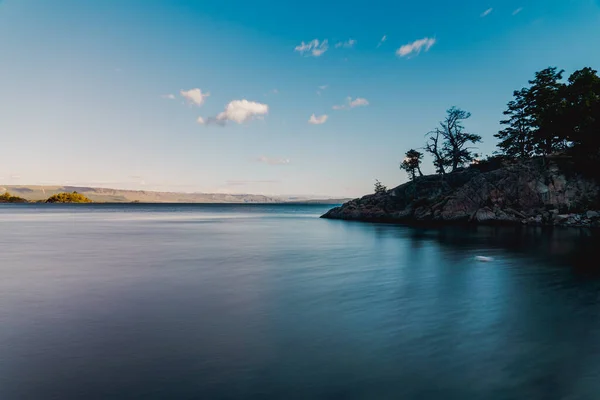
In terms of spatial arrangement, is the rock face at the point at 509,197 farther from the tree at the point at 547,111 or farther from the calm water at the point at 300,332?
the calm water at the point at 300,332

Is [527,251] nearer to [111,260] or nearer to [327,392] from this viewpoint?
[327,392]

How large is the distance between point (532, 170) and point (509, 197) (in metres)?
5.22

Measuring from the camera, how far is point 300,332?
33.8 ft

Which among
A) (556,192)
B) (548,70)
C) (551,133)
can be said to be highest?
(548,70)

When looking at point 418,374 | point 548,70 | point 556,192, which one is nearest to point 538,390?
point 418,374

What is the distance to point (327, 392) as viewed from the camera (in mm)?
6727

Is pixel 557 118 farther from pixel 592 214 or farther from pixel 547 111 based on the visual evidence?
pixel 592 214

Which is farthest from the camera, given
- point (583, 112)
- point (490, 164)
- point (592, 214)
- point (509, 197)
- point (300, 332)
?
point (490, 164)

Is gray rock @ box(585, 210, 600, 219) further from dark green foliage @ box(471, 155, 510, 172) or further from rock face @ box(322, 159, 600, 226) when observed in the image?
dark green foliage @ box(471, 155, 510, 172)

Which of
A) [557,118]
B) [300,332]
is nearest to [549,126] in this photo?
[557,118]

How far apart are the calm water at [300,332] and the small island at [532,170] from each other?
122ft

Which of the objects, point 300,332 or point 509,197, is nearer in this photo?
point 300,332

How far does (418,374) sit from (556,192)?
5747 cm

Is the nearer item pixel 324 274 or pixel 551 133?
pixel 324 274
